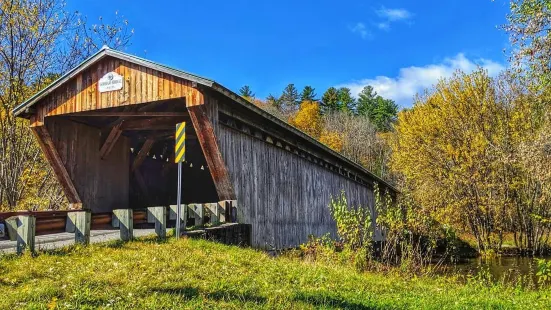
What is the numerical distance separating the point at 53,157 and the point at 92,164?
1.17 m

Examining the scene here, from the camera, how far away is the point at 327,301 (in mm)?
4719

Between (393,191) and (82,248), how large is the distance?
767 inches

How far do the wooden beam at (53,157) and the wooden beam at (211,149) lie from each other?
4158mm

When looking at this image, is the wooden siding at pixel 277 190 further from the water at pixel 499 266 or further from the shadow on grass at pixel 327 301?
the shadow on grass at pixel 327 301

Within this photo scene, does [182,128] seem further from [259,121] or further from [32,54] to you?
[32,54]

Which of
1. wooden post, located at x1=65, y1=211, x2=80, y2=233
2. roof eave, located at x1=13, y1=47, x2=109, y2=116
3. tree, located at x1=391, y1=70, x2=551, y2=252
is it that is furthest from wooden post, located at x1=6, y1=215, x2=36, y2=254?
tree, located at x1=391, y1=70, x2=551, y2=252

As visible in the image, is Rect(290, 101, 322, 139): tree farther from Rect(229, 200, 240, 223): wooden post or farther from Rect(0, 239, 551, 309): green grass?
Rect(0, 239, 551, 309): green grass

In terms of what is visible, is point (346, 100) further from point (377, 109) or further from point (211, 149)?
point (211, 149)

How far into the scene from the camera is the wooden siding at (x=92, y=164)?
1123 centimetres

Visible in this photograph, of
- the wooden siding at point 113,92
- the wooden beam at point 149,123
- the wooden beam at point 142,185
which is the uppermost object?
the wooden siding at point 113,92

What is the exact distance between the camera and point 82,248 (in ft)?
21.1

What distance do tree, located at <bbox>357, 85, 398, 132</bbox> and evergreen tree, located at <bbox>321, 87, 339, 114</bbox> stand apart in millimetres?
3390

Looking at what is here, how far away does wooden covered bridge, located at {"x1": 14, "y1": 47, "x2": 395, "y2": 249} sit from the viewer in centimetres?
941

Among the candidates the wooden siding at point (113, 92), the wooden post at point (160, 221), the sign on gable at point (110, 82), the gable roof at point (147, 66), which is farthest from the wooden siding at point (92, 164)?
the wooden post at point (160, 221)
